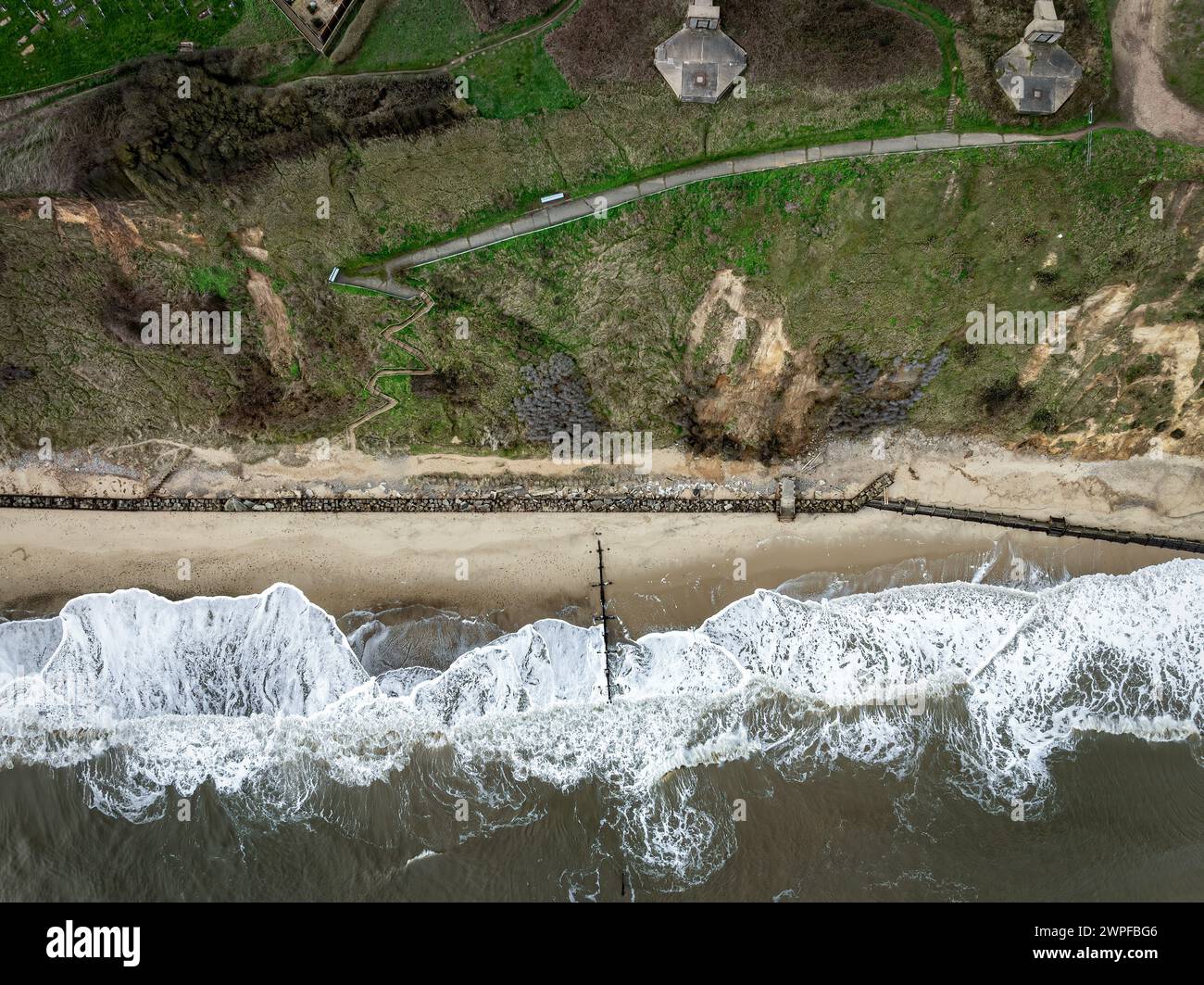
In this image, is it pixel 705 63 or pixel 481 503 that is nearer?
pixel 705 63

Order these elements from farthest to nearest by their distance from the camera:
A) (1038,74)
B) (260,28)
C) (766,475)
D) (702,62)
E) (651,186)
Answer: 1. (766,475)
2. (260,28)
3. (651,186)
4. (1038,74)
5. (702,62)

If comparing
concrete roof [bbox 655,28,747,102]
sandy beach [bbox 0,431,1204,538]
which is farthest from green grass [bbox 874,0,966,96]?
sandy beach [bbox 0,431,1204,538]

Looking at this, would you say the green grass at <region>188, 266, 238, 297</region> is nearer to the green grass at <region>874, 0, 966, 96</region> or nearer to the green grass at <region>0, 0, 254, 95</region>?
the green grass at <region>0, 0, 254, 95</region>

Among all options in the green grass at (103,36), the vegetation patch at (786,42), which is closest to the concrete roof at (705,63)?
the vegetation patch at (786,42)

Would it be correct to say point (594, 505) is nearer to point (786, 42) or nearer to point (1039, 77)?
point (786, 42)

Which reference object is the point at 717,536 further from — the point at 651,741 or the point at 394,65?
the point at 394,65

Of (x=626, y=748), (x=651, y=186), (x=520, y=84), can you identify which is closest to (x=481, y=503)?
(x=626, y=748)

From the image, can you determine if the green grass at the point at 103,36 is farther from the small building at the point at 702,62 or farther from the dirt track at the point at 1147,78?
the dirt track at the point at 1147,78
